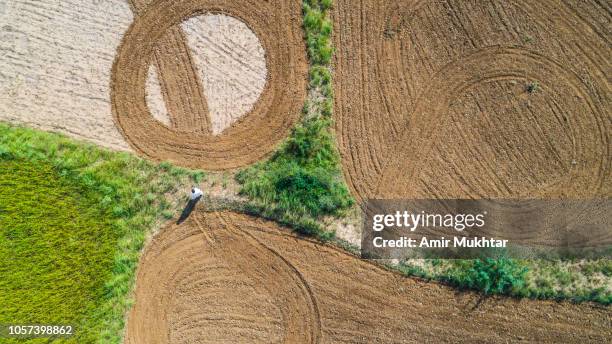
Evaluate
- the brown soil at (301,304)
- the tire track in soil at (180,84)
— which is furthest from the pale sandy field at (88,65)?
the brown soil at (301,304)

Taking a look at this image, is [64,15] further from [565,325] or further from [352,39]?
[565,325]

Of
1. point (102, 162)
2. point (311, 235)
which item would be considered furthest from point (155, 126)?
point (311, 235)

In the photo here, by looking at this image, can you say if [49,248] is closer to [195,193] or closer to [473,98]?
[195,193]

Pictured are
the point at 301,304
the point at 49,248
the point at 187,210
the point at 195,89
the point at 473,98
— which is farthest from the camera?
the point at 473,98

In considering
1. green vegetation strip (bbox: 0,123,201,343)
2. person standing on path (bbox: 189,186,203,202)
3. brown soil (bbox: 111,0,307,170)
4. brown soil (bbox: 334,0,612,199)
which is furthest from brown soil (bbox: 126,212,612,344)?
brown soil (bbox: 334,0,612,199)

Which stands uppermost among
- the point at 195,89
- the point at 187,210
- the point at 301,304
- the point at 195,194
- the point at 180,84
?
the point at 180,84

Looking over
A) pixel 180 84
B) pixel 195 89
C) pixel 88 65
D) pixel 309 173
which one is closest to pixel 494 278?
pixel 309 173
